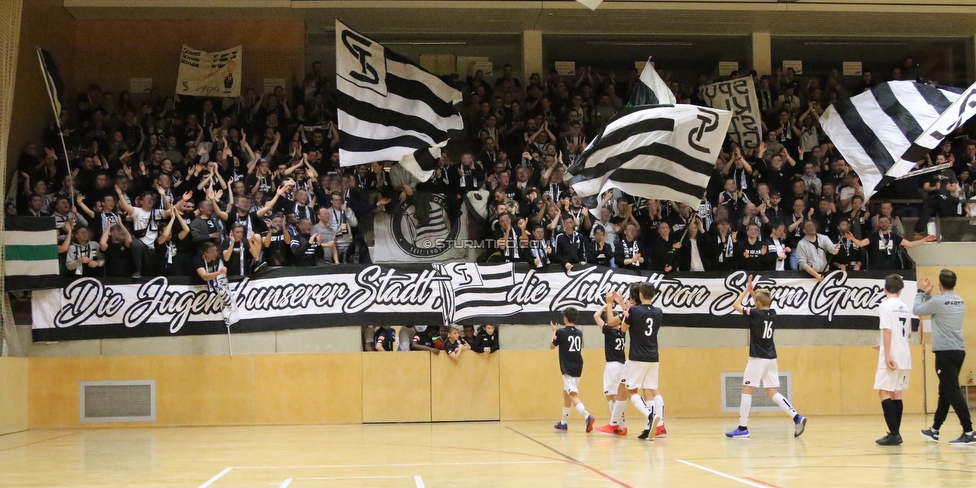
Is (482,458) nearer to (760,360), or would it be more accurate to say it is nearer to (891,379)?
(760,360)

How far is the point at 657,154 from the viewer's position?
1714 cm

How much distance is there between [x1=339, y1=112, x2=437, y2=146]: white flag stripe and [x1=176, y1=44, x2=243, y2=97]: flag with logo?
231 inches

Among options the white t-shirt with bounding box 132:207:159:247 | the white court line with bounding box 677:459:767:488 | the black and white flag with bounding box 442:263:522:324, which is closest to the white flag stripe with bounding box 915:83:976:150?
the black and white flag with bounding box 442:263:522:324


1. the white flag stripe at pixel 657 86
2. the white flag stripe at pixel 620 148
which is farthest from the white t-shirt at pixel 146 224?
the white flag stripe at pixel 657 86

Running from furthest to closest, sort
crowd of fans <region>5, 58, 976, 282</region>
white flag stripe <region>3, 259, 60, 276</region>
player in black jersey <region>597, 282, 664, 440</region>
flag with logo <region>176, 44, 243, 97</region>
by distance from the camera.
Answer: flag with logo <region>176, 44, 243, 97</region> → crowd of fans <region>5, 58, 976, 282</region> → white flag stripe <region>3, 259, 60, 276</region> → player in black jersey <region>597, 282, 664, 440</region>

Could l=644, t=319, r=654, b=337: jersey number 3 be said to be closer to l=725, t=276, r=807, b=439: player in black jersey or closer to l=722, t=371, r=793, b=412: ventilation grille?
l=725, t=276, r=807, b=439: player in black jersey

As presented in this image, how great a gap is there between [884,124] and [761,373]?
636cm

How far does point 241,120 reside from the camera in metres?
23.6

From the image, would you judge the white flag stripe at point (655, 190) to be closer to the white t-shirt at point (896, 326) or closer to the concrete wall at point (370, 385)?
the concrete wall at point (370, 385)

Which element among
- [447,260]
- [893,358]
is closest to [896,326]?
[893,358]

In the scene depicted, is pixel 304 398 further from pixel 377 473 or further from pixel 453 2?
pixel 453 2

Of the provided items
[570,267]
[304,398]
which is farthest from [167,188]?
[570,267]

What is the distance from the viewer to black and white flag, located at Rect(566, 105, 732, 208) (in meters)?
16.9

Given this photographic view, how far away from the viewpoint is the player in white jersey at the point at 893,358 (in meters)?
13.1
